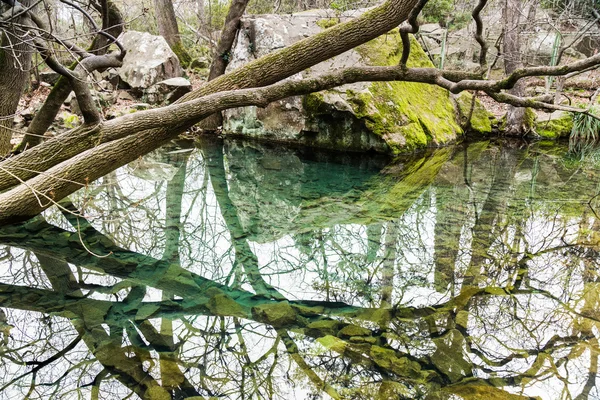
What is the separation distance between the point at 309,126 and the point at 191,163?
8.94 ft

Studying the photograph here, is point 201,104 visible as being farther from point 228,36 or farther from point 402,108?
point 228,36

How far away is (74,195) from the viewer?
6.38 meters

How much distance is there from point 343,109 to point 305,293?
572cm

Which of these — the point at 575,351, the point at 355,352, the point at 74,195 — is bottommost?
the point at 575,351

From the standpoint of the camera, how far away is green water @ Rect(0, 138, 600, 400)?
284 cm

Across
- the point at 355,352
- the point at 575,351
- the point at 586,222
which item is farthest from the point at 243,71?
the point at 586,222

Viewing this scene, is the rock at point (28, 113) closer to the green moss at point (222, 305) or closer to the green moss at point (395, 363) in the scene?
the green moss at point (222, 305)

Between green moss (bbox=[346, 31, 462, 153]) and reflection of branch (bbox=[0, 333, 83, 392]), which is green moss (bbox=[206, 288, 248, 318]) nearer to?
reflection of branch (bbox=[0, 333, 83, 392])

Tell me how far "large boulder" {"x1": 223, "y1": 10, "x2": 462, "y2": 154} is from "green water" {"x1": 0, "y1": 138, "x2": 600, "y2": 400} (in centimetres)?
255

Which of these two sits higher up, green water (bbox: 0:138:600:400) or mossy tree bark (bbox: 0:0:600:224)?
mossy tree bark (bbox: 0:0:600:224)

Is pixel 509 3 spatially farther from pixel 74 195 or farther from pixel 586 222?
pixel 74 195

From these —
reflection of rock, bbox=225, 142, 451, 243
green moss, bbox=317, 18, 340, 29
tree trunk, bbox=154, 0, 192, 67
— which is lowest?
reflection of rock, bbox=225, 142, 451, 243

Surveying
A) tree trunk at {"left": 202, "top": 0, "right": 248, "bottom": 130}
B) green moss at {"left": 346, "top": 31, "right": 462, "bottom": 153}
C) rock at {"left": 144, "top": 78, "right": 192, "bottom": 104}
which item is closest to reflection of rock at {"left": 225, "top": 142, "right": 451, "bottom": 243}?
green moss at {"left": 346, "top": 31, "right": 462, "bottom": 153}

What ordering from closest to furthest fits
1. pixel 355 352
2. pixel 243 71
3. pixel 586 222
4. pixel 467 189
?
pixel 355 352 < pixel 243 71 < pixel 586 222 < pixel 467 189
